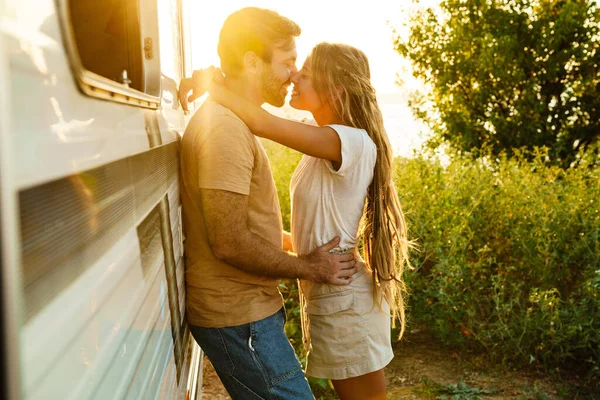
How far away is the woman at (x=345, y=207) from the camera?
263cm

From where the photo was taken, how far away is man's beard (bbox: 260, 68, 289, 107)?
2.70 meters

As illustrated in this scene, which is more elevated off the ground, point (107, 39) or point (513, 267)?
point (107, 39)

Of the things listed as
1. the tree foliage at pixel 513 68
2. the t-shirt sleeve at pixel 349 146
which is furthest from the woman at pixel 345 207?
the tree foliage at pixel 513 68

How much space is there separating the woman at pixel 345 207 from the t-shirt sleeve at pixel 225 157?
0.69 ft

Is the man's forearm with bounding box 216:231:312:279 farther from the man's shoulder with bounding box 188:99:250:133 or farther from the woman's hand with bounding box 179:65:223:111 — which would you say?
the woman's hand with bounding box 179:65:223:111

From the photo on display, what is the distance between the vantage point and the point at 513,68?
345 inches

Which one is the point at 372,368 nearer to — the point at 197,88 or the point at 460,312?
the point at 197,88

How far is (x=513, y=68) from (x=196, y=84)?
6955 mm

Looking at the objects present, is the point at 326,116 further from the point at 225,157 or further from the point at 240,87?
the point at 225,157

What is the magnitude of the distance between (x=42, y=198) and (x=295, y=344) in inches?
182

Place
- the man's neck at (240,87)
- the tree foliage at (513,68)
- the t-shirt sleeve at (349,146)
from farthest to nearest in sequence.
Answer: the tree foliage at (513,68)
the man's neck at (240,87)
the t-shirt sleeve at (349,146)

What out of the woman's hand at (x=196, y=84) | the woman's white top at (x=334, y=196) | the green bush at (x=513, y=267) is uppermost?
the woman's hand at (x=196, y=84)

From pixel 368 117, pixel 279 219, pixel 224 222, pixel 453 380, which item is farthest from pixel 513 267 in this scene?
pixel 224 222

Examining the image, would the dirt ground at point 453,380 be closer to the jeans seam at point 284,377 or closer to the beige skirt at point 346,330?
the beige skirt at point 346,330
